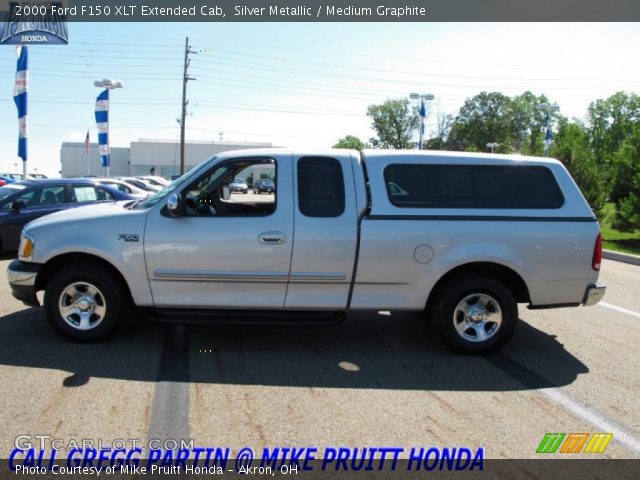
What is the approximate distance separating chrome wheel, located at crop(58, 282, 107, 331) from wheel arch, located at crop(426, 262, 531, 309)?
3309mm

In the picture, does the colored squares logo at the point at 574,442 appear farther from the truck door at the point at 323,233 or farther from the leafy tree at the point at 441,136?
the leafy tree at the point at 441,136

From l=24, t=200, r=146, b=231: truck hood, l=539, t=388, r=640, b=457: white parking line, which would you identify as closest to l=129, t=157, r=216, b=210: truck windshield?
l=24, t=200, r=146, b=231: truck hood

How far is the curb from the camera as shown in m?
12.2

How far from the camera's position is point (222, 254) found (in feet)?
15.5

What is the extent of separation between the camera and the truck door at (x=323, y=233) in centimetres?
472

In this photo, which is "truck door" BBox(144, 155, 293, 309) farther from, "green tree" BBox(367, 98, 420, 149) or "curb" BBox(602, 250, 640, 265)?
"green tree" BBox(367, 98, 420, 149)

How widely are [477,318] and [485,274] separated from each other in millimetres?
448

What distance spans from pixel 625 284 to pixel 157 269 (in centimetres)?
849

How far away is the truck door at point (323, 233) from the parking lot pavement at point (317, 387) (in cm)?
65

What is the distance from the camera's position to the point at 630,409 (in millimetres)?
3951

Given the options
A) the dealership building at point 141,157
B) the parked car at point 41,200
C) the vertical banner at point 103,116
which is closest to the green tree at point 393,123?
the dealership building at point 141,157

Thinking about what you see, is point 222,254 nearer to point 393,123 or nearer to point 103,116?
point 103,116

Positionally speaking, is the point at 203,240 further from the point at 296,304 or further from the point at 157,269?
the point at 296,304

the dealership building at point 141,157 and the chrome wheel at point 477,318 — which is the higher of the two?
the dealership building at point 141,157
